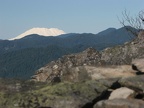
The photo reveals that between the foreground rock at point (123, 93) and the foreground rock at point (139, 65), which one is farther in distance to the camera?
the foreground rock at point (139, 65)

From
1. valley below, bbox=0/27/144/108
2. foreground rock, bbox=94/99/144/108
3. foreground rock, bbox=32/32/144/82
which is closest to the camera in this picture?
foreground rock, bbox=94/99/144/108

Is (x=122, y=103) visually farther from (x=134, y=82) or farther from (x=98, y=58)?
(x=98, y=58)

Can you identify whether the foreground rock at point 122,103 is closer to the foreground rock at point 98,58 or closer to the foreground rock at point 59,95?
the foreground rock at point 59,95

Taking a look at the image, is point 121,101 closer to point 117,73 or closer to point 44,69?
point 117,73

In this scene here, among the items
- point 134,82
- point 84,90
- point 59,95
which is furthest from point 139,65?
point 59,95

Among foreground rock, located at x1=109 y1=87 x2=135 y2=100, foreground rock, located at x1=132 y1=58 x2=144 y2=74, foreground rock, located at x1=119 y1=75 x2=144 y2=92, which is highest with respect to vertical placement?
foreground rock, located at x1=132 y1=58 x2=144 y2=74

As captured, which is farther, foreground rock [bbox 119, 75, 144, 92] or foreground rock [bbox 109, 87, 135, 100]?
foreground rock [bbox 119, 75, 144, 92]

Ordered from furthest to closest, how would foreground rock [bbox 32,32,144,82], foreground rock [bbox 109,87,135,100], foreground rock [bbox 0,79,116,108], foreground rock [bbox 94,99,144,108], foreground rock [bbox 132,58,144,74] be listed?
foreground rock [bbox 32,32,144,82]
foreground rock [bbox 132,58,144,74]
foreground rock [bbox 0,79,116,108]
foreground rock [bbox 109,87,135,100]
foreground rock [bbox 94,99,144,108]

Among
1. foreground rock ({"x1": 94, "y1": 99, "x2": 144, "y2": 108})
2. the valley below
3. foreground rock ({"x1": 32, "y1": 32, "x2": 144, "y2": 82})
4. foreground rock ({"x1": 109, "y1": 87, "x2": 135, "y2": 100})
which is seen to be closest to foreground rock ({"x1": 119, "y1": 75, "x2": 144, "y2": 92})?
the valley below

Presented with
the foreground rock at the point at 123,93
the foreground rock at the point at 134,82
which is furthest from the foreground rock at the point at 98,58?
the foreground rock at the point at 123,93

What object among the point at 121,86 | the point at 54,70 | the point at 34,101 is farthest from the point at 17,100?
the point at 54,70

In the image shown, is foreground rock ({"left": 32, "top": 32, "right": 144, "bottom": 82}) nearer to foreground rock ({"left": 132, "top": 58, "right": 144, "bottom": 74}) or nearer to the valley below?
the valley below

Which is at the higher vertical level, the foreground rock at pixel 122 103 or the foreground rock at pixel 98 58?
the foreground rock at pixel 98 58

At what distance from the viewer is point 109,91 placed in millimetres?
19125
